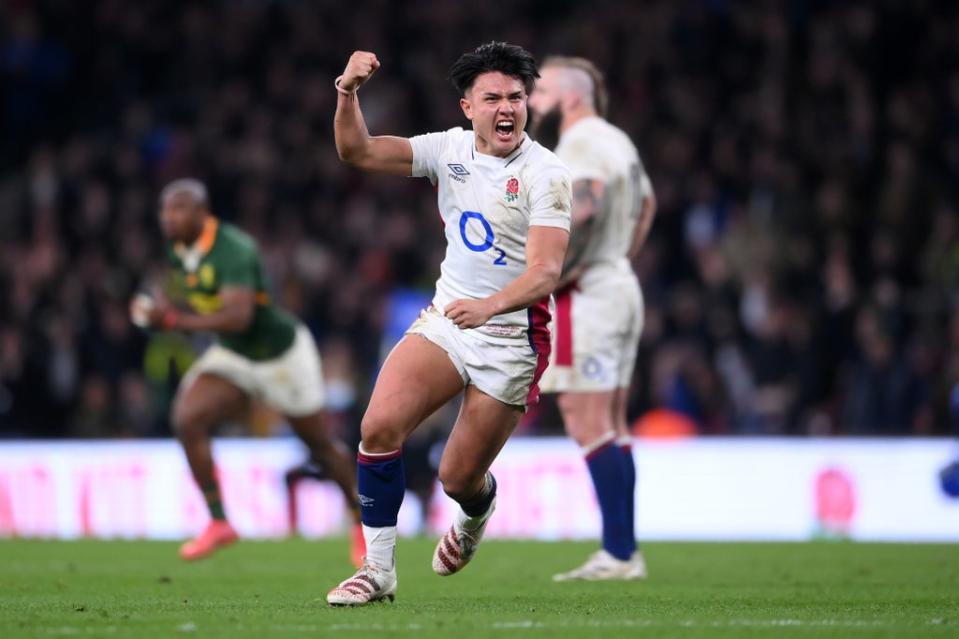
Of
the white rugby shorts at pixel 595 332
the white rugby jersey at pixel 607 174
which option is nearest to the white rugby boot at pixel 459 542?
the white rugby shorts at pixel 595 332

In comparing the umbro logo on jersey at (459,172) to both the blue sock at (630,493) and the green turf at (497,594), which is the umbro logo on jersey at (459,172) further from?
the blue sock at (630,493)

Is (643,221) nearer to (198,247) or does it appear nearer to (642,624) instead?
(198,247)

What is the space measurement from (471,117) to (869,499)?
26.1 ft

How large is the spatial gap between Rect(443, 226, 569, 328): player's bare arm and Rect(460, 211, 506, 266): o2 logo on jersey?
0.22 metres

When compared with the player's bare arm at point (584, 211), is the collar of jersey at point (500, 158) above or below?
above

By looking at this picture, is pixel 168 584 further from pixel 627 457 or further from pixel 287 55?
pixel 287 55

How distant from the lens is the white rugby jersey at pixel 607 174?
8820 millimetres

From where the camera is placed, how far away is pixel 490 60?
6809mm

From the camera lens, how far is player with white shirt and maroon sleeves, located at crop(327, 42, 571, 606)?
21.8ft

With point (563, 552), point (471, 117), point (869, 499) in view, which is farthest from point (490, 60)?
point (869, 499)

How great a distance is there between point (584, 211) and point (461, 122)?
1051 centimetres

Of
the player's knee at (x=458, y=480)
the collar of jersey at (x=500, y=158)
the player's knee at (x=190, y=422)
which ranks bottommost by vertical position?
the player's knee at (x=190, y=422)

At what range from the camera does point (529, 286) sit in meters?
6.42

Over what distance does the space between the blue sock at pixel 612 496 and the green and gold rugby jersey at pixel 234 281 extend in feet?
9.69
